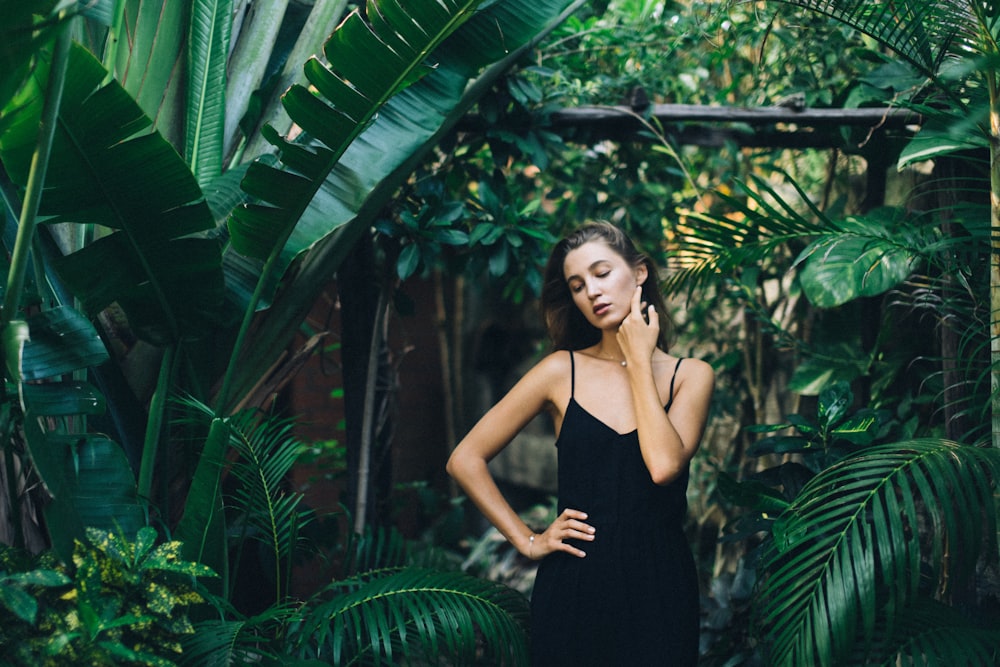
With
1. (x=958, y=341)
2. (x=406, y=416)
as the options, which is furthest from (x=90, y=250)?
(x=406, y=416)

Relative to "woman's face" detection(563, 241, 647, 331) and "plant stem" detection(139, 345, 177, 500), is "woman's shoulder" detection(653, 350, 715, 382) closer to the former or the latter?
"woman's face" detection(563, 241, 647, 331)

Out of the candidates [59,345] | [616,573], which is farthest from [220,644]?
[616,573]

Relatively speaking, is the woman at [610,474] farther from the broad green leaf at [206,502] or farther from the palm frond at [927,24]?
the palm frond at [927,24]

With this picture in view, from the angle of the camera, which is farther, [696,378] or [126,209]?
[696,378]

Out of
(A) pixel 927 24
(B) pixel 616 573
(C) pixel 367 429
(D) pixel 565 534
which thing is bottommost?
(B) pixel 616 573

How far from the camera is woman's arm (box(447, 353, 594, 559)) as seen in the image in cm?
230

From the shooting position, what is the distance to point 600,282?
91.0 inches

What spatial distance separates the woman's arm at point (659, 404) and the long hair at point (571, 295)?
0.20 metres

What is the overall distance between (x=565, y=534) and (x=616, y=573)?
164 millimetres

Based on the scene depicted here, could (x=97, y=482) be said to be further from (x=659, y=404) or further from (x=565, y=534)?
(x=659, y=404)

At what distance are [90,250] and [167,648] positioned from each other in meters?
1.03

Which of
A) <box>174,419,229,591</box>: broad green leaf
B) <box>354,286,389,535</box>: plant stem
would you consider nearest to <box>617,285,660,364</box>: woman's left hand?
<box>174,419,229,591</box>: broad green leaf

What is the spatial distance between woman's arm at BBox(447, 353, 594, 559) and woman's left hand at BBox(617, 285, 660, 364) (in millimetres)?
225

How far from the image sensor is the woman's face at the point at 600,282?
231 cm
